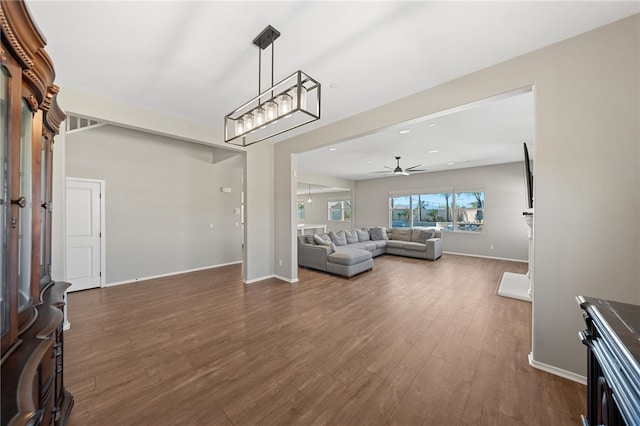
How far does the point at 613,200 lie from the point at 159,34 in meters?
3.78

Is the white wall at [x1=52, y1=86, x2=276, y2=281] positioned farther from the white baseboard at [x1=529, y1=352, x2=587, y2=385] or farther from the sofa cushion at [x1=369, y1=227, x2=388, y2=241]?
the sofa cushion at [x1=369, y1=227, x2=388, y2=241]

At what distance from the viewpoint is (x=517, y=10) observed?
69.5 inches

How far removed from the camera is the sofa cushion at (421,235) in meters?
7.40

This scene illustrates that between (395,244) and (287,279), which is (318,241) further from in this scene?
(395,244)

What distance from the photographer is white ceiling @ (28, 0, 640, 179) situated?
5.76ft

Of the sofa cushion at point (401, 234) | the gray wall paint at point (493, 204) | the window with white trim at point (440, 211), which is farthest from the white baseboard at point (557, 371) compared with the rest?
the window with white trim at point (440, 211)

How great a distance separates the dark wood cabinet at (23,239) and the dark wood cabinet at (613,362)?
1842mm

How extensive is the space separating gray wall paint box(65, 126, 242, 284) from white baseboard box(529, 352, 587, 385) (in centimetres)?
591

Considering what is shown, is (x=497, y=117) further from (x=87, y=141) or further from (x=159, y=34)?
(x=87, y=141)

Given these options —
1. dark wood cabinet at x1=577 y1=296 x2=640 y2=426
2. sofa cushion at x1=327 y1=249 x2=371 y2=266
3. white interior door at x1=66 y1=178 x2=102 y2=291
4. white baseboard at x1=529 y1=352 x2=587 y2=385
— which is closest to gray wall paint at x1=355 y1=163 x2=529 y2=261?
sofa cushion at x1=327 y1=249 x2=371 y2=266

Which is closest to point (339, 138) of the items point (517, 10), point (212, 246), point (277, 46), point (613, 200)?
point (277, 46)

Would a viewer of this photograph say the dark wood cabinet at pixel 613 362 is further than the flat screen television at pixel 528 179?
No

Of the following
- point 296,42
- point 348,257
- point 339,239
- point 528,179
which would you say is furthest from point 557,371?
point 339,239

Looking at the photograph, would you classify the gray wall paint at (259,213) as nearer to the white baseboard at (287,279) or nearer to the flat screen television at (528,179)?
the white baseboard at (287,279)
